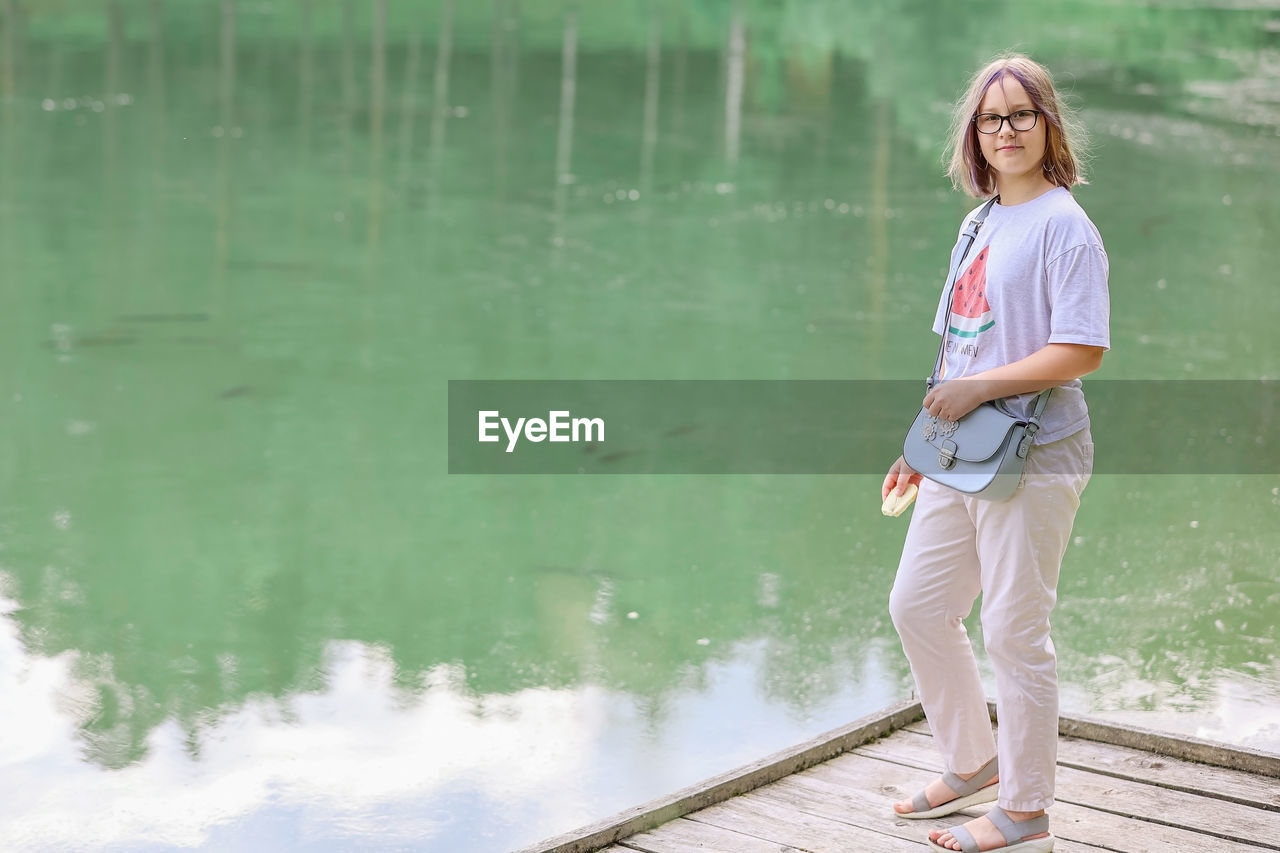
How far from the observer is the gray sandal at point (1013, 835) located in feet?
7.05

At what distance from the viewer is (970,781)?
2.32 meters

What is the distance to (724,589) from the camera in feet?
12.4

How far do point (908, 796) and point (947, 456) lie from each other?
0.60 metres

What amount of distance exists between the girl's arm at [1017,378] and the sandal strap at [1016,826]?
582 millimetres

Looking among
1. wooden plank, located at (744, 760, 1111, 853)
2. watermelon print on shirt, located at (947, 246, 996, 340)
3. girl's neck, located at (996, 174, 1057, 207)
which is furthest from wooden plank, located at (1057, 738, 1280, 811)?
girl's neck, located at (996, 174, 1057, 207)

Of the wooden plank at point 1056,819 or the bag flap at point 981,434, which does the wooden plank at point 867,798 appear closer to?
the wooden plank at point 1056,819

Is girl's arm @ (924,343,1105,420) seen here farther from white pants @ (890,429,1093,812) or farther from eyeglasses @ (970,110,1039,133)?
eyeglasses @ (970,110,1039,133)

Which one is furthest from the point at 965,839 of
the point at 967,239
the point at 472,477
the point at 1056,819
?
the point at 472,477

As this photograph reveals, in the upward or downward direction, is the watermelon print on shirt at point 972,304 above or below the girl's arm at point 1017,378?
above

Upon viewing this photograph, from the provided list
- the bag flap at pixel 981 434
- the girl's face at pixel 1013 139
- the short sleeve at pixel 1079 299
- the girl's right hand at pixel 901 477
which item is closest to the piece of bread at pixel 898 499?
the girl's right hand at pixel 901 477

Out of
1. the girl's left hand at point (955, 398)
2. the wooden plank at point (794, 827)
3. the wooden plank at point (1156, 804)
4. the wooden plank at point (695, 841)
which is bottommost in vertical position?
the wooden plank at point (695, 841)

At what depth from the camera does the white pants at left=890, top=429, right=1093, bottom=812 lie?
210 centimetres

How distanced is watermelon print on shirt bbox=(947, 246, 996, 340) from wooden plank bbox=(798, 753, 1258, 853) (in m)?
0.74

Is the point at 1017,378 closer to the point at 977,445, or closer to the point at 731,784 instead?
the point at 977,445
